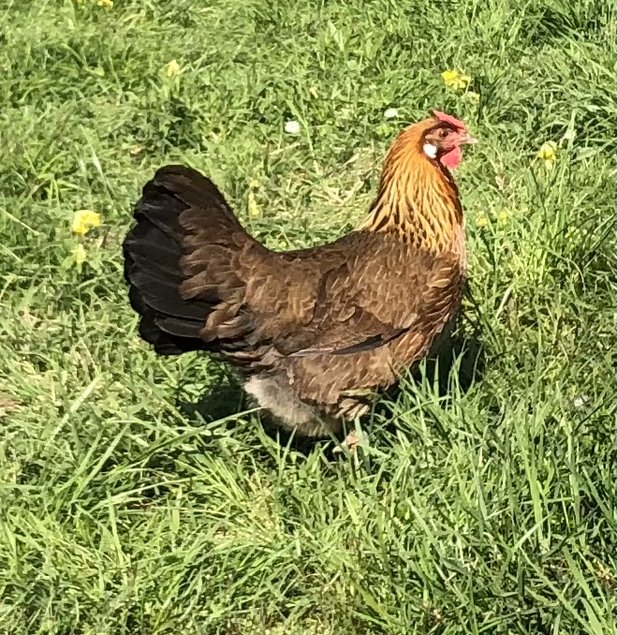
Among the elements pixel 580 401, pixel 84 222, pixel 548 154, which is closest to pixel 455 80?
pixel 548 154

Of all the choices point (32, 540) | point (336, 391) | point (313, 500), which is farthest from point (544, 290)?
point (32, 540)

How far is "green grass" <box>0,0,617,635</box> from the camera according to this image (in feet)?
8.82

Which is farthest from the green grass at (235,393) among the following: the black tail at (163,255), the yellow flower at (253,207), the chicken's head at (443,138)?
the chicken's head at (443,138)

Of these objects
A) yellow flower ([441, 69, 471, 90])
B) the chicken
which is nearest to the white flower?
yellow flower ([441, 69, 471, 90])

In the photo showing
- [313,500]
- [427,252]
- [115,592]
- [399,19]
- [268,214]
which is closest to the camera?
[115,592]

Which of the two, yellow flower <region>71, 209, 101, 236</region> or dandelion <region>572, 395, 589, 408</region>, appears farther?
yellow flower <region>71, 209, 101, 236</region>

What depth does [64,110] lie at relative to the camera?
16.0 ft

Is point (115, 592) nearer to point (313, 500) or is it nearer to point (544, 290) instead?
point (313, 500)

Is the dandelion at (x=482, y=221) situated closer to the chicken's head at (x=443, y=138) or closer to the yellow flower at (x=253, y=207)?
the chicken's head at (x=443, y=138)

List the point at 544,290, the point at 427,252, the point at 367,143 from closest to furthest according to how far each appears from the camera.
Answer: the point at 427,252 → the point at 544,290 → the point at 367,143

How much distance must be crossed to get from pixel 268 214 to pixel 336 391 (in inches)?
55.9

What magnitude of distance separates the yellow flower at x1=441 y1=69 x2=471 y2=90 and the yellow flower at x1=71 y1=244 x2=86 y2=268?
168 cm

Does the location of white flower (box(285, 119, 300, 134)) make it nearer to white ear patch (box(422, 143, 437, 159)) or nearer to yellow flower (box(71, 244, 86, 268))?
yellow flower (box(71, 244, 86, 268))

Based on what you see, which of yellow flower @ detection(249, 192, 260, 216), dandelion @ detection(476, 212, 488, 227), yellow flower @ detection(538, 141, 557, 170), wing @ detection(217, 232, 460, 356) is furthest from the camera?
yellow flower @ detection(249, 192, 260, 216)
